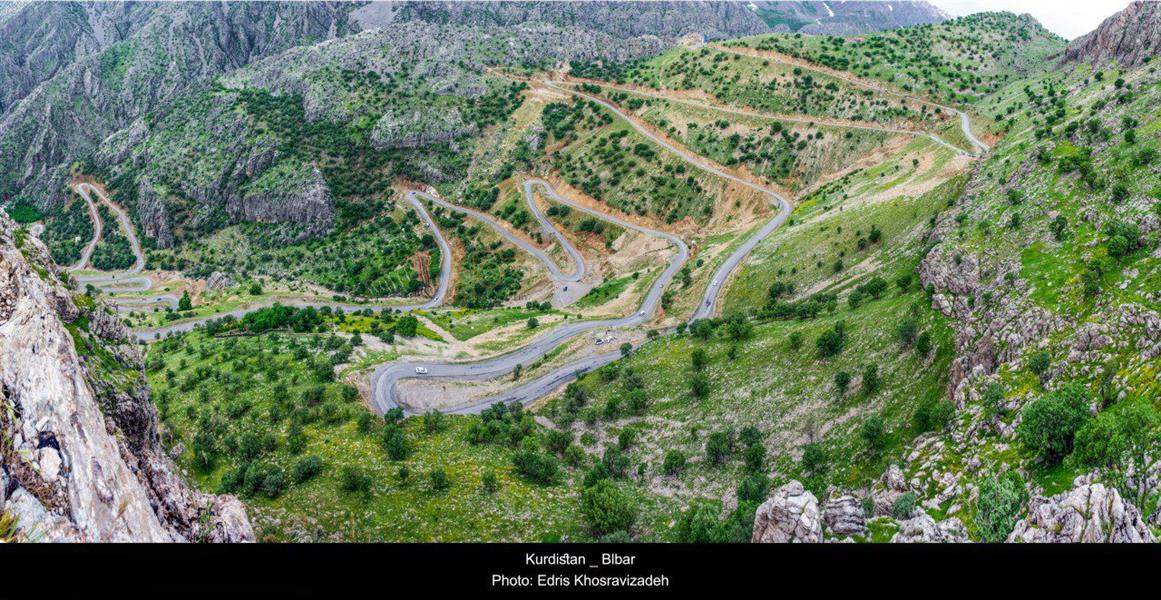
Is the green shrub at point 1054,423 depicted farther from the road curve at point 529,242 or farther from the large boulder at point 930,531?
the road curve at point 529,242

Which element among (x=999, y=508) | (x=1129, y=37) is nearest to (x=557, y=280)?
(x=999, y=508)

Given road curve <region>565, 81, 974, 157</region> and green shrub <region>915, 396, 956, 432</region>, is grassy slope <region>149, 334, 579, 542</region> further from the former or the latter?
road curve <region>565, 81, 974, 157</region>

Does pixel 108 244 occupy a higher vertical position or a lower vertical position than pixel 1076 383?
higher

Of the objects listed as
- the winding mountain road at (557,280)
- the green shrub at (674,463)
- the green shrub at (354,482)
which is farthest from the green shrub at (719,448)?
the green shrub at (354,482)

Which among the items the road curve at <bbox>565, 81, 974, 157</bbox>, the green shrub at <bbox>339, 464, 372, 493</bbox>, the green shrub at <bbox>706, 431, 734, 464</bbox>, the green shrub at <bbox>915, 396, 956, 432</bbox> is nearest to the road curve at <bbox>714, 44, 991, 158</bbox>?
the road curve at <bbox>565, 81, 974, 157</bbox>

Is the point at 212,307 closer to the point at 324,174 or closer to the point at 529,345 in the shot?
the point at 324,174

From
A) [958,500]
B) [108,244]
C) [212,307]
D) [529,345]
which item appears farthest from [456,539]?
[108,244]
